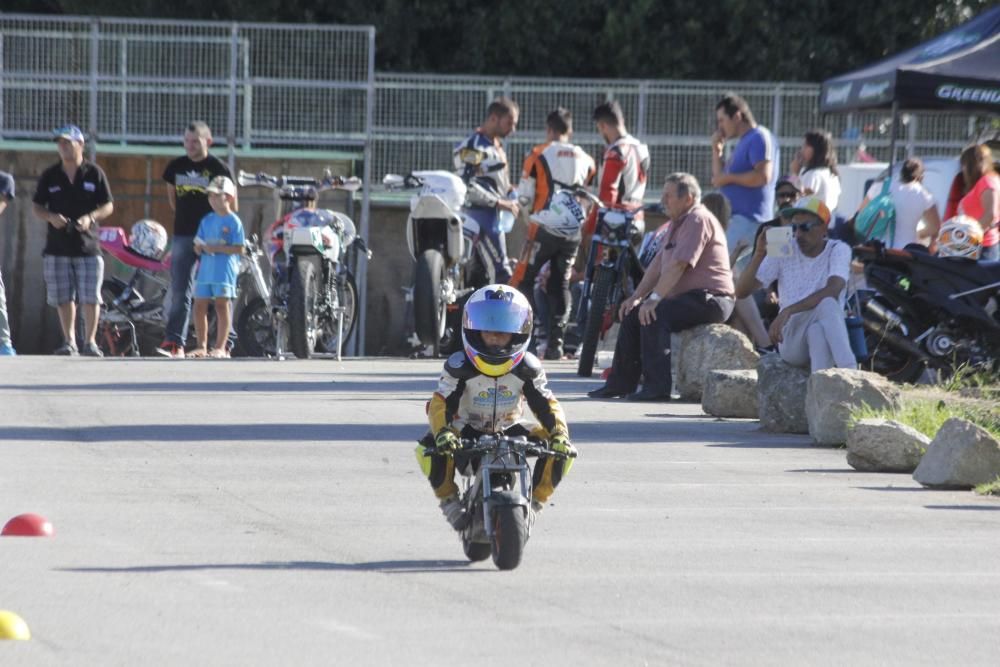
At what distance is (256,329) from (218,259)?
0.89m

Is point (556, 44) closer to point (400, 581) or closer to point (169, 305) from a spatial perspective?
point (169, 305)

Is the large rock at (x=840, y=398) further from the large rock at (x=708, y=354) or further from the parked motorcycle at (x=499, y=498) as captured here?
the parked motorcycle at (x=499, y=498)

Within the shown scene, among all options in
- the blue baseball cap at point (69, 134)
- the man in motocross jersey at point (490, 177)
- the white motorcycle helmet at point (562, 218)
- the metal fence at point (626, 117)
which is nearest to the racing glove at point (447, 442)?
the white motorcycle helmet at point (562, 218)

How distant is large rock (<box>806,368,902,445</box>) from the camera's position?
1160cm

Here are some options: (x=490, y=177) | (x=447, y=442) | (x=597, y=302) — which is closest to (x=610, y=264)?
(x=597, y=302)

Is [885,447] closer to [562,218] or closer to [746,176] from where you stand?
[746,176]

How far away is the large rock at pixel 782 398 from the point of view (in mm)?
12461

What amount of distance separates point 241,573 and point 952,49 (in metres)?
12.0

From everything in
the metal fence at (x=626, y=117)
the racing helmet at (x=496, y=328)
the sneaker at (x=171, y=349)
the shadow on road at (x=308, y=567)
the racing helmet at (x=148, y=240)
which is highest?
the metal fence at (x=626, y=117)

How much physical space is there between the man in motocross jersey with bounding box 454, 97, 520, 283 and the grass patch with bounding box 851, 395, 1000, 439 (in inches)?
268

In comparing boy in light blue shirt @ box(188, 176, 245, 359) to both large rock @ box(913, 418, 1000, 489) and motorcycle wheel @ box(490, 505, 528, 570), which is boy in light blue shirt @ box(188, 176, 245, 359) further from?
motorcycle wheel @ box(490, 505, 528, 570)

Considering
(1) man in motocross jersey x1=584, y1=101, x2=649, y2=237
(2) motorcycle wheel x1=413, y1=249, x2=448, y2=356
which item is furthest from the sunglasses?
(2) motorcycle wheel x1=413, y1=249, x2=448, y2=356

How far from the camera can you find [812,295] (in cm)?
1281

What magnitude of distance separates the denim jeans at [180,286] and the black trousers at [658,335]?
5189mm
